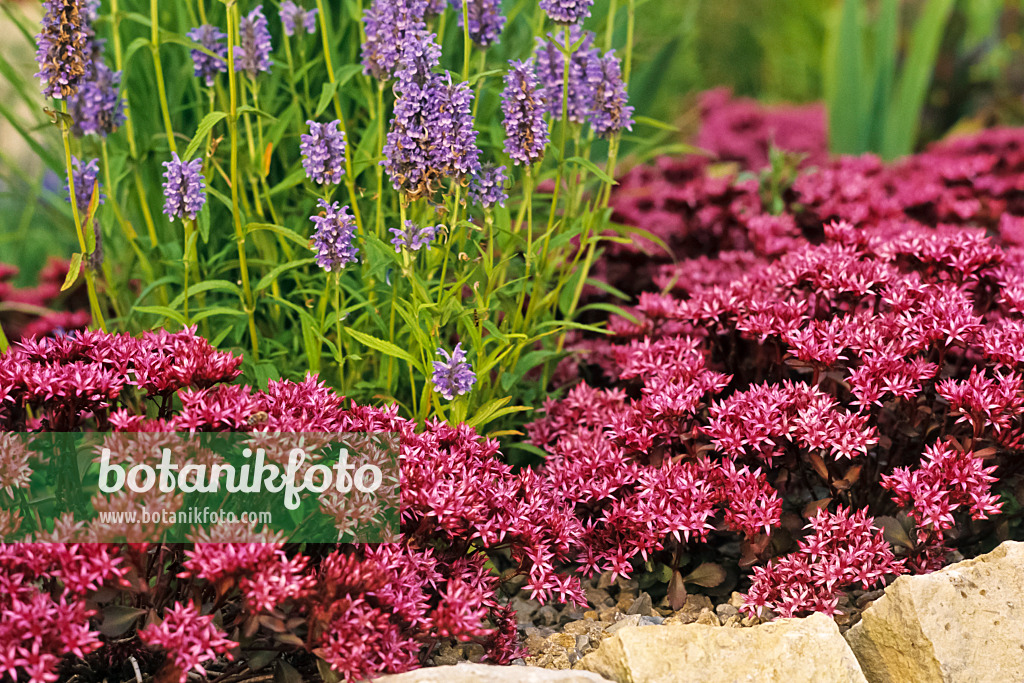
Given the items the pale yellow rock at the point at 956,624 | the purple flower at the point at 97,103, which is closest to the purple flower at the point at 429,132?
the purple flower at the point at 97,103

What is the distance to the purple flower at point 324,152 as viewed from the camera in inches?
84.4

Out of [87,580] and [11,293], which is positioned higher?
[87,580]

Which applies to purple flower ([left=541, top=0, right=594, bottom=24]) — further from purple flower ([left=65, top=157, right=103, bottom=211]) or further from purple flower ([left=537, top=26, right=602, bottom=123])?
purple flower ([left=65, top=157, right=103, bottom=211])

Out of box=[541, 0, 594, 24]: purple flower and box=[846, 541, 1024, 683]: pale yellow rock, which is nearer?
box=[846, 541, 1024, 683]: pale yellow rock

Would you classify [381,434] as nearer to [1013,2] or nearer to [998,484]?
[998,484]

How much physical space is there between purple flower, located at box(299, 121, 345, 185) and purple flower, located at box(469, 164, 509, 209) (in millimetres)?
335

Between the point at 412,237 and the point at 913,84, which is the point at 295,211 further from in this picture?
the point at 913,84

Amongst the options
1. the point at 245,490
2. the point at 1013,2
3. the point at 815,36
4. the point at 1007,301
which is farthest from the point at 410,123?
the point at 815,36

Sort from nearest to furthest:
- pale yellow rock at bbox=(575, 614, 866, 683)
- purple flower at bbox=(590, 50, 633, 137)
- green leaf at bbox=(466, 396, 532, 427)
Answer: pale yellow rock at bbox=(575, 614, 866, 683), green leaf at bbox=(466, 396, 532, 427), purple flower at bbox=(590, 50, 633, 137)

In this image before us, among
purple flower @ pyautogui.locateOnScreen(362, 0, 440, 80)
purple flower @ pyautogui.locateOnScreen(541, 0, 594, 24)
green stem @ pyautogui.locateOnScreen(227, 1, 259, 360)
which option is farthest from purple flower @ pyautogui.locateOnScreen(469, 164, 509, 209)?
green stem @ pyautogui.locateOnScreen(227, 1, 259, 360)

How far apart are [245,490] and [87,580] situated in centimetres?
34

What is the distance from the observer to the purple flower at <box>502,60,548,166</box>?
2.11 meters

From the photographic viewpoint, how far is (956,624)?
186 centimetres

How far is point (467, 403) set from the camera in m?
2.28
